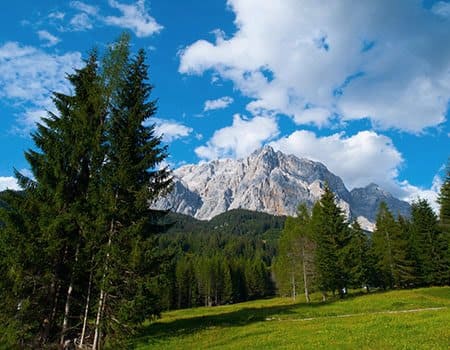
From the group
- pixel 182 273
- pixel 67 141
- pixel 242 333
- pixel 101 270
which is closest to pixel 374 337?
pixel 242 333

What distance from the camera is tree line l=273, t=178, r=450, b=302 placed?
48838mm

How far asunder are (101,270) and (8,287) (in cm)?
551

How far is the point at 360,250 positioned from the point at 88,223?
157 feet

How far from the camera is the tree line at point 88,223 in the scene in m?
21.1

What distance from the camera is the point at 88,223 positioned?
72.4ft

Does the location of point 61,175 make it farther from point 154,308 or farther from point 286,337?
point 286,337

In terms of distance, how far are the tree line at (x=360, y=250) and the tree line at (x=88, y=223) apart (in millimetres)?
31748

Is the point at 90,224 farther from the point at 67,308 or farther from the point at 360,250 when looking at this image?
the point at 360,250

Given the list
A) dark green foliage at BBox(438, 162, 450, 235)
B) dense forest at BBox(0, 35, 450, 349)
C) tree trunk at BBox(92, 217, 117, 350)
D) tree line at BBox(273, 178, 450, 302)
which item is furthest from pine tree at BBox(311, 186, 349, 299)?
tree trunk at BBox(92, 217, 117, 350)

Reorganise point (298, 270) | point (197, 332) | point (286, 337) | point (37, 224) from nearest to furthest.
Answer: point (286, 337) < point (37, 224) < point (197, 332) < point (298, 270)

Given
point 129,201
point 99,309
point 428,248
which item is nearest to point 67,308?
point 99,309

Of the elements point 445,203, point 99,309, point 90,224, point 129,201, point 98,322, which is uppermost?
point 445,203

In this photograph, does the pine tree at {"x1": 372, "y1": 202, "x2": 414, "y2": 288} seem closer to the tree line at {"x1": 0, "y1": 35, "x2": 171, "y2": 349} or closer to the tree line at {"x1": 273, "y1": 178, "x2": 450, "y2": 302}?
the tree line at {"x1": 273, "y1": 178, "x2": 450, "y2": 302}

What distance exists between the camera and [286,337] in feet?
68.7
